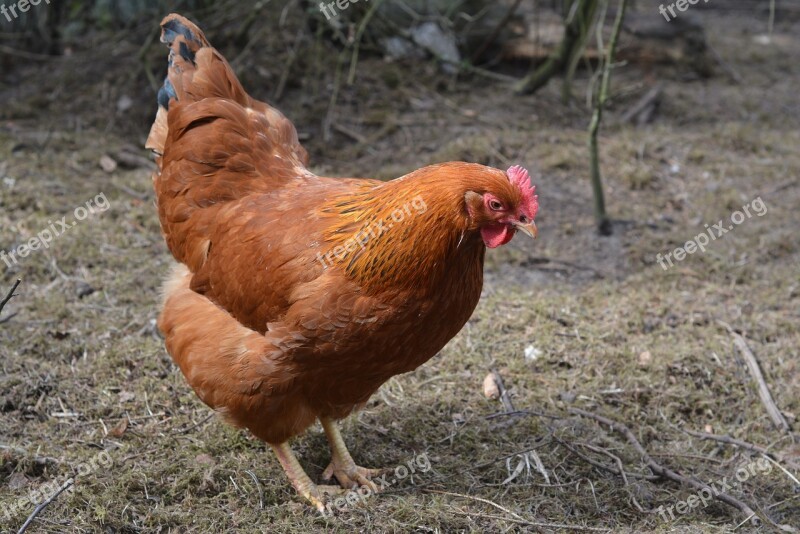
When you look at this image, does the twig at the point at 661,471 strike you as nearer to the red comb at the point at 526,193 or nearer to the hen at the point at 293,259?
the hen at the point at 293,259

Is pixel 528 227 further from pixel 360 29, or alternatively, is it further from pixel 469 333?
pixel 360 29

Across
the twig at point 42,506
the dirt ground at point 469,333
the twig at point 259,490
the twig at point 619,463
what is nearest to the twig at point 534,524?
the dirt ground at point 469,333

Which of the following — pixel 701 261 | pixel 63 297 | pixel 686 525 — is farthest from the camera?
pixel 701 261

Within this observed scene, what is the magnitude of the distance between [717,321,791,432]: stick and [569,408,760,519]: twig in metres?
0.76

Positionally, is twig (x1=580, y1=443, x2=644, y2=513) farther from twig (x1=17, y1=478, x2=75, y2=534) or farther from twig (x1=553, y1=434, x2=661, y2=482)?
twig (x1=17, y1=478, x2=75, y2=534)

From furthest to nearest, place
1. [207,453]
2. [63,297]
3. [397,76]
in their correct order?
1. [397,76]
2. [63,297]
3. [207,453]

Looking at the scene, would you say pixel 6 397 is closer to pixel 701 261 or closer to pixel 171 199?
pixel 171 199

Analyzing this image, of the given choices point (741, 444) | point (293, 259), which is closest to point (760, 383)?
point (741, 444)

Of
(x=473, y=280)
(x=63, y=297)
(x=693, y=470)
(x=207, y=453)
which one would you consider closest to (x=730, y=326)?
(x=693, y=470)

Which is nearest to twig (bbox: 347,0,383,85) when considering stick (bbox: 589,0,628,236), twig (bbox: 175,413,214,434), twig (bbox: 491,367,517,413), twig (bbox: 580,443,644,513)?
stick (bbox: 589,0,628,236)

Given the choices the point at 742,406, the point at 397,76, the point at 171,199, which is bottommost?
the point at 742,406

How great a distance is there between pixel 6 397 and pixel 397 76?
528 centimetres

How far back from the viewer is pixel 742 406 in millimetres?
4523

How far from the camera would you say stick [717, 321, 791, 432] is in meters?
4.36
